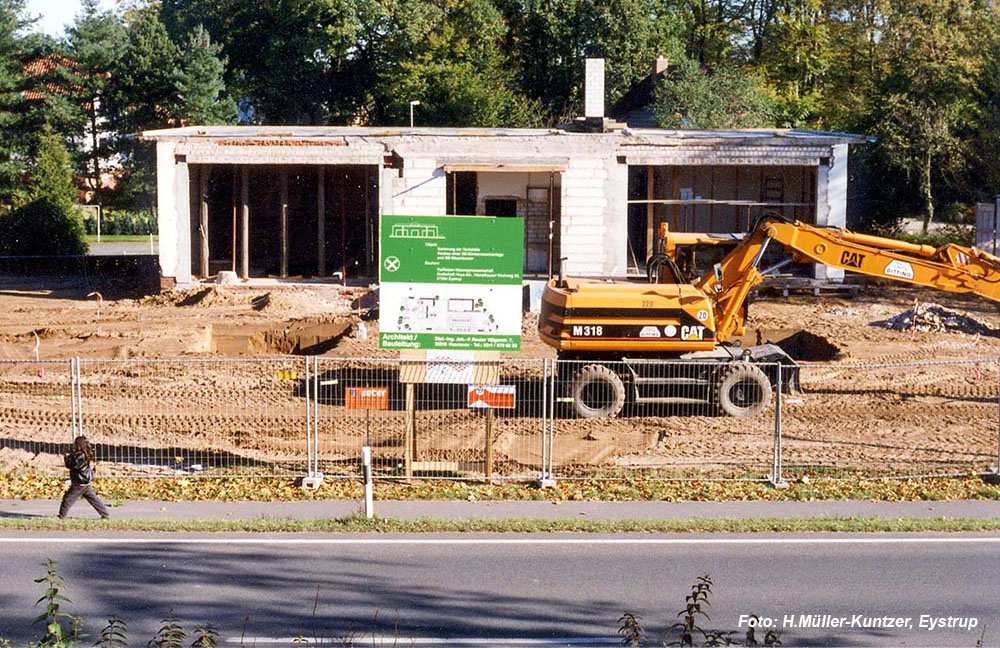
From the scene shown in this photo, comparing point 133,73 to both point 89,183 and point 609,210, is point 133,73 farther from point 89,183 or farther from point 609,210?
point 609,210

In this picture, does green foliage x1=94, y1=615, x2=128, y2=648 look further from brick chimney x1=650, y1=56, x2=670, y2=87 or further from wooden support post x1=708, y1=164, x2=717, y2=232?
brick chimney x1=650, y1=56, x2=670, y2=87

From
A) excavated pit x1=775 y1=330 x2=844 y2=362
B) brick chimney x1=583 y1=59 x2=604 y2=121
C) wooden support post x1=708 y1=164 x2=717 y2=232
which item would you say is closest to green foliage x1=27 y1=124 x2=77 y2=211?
brick chimney x1=583 y1=59 x2=604 y2=121

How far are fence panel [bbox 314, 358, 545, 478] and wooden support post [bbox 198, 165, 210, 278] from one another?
16.5 m

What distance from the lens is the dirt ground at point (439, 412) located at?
17.4 m

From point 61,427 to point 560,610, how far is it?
36.5ft

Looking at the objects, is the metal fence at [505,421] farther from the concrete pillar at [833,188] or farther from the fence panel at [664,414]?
the concrete pillar at [833,188]

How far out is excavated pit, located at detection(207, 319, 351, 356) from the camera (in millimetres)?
28359

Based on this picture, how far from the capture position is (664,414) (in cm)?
1992

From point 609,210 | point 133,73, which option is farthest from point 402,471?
point 133,73

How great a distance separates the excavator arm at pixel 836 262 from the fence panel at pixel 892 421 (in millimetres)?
1577

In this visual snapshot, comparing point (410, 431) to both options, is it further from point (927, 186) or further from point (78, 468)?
point (927, 186)

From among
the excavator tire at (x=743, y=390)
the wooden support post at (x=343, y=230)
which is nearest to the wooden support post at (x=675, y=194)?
the wooden support post at (x=343, y=230)

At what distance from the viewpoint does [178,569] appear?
1229cm

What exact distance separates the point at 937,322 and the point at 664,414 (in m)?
12.2
